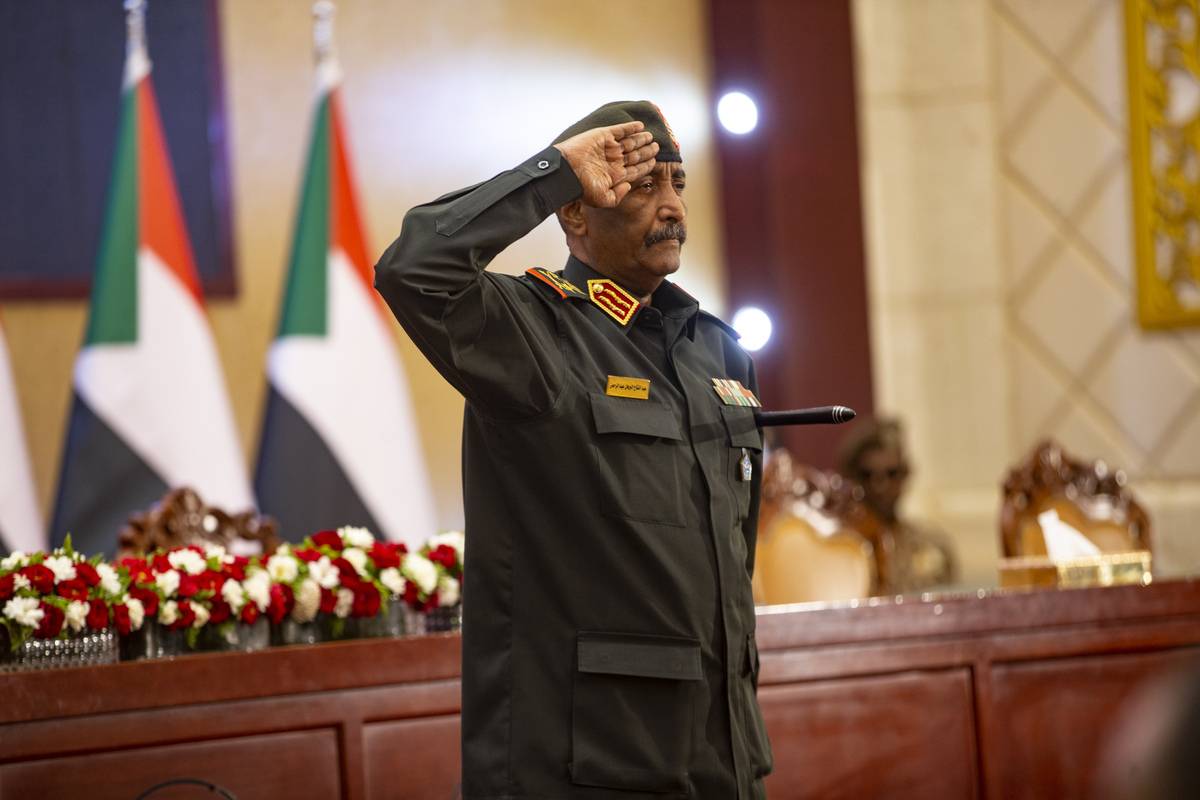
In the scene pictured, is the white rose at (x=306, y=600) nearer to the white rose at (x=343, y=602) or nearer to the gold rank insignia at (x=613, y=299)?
the white rose at (x=343, y=602)

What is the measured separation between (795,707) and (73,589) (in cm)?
132

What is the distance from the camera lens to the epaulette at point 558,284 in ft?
5.81

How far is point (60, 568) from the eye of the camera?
235cm

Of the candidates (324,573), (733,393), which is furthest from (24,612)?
(733,393)

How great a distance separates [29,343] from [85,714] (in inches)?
102

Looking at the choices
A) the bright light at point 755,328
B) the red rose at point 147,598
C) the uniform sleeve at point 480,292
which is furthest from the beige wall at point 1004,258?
the uniform sleeve at point 480,292

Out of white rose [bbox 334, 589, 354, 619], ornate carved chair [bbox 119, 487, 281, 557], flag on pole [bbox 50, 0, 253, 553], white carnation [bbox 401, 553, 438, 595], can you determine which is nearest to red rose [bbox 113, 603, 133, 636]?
white rose [bbox 334, 589, 354, 619]

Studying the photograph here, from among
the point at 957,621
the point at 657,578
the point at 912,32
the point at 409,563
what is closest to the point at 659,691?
the point at 657,578

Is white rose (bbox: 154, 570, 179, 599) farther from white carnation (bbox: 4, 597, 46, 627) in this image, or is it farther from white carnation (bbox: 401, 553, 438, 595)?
white carnation (bbox: 401, 553, 438, 595)

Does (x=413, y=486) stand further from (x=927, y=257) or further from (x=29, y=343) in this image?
(x=927, y=257)

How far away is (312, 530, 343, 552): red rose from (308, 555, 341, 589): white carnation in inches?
3.6

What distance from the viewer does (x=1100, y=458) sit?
5.04 metres

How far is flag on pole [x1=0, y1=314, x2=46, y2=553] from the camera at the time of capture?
13.0 ft

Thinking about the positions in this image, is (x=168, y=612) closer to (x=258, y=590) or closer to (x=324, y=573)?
(x=258, y=590)
